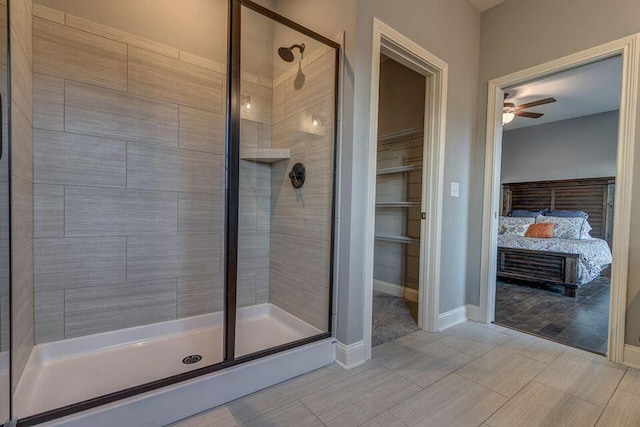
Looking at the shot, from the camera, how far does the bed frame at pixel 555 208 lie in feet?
11.5

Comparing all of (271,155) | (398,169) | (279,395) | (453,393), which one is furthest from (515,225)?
(279,395)

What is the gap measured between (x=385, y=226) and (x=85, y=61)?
115 inches

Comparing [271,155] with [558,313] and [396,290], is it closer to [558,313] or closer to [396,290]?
[396,290]

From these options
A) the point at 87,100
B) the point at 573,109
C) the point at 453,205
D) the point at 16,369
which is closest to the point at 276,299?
the point at 16,369

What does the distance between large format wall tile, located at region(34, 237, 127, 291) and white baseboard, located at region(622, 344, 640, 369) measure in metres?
3.21

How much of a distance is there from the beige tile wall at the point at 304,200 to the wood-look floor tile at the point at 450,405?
659 millimetres

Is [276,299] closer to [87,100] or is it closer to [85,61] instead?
[87,100]

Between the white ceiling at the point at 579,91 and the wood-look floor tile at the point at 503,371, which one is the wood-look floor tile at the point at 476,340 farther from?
the white ceiling at the point at 579,91

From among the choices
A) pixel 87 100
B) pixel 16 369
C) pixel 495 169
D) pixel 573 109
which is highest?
pixel 573 109

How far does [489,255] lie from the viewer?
8.18ft

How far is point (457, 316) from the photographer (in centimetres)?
252

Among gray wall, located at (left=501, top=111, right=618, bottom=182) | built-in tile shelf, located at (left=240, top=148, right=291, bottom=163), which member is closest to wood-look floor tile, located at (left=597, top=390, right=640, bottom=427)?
built-in tile shelf, located at (left=240, top=148, right=291, bottom=163)

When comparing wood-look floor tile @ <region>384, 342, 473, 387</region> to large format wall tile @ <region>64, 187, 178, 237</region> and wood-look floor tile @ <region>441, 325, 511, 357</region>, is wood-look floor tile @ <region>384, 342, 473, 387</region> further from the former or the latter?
large format wall tile @ <region>64, 187, 178, 237</region>

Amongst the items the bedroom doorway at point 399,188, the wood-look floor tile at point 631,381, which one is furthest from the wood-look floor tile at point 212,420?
the wood-look floor tile at point 631,381
